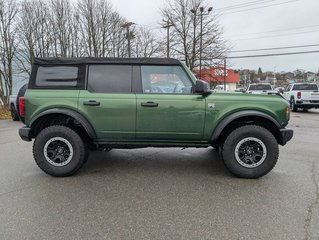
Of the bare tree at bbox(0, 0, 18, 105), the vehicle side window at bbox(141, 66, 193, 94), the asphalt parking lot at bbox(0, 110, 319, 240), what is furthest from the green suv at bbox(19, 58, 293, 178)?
the bare tree at bbox(0, 0, 18, 105)

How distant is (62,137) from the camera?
468cm

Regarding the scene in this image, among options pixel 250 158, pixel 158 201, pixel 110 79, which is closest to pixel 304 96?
pixel 250 158

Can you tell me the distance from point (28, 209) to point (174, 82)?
2774mm

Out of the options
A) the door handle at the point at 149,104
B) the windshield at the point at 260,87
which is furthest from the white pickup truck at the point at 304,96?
the door handle at the point at 149,104

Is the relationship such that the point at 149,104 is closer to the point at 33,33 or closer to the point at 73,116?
the point at 73,116

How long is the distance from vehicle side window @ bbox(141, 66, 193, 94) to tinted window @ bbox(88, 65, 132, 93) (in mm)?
276

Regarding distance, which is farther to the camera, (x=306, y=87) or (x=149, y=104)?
(x=306, y=87)

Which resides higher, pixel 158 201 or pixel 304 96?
pixel 304 96

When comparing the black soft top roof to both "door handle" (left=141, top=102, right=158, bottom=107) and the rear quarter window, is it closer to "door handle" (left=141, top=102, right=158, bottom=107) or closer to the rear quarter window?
the rear quarter window

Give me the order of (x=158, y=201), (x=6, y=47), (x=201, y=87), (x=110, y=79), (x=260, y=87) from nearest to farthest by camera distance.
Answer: (x=158, y=201), (x=201, y=87), (x=110, y=79), (x=6, y=47), (x=260, y=87)

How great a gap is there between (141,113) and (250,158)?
186cm

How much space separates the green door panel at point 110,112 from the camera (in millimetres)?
4637

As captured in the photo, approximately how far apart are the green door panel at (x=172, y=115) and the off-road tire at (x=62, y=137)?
0.99 meters

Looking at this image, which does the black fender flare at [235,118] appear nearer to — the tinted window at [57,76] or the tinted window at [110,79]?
the tinted window at [110,79]
